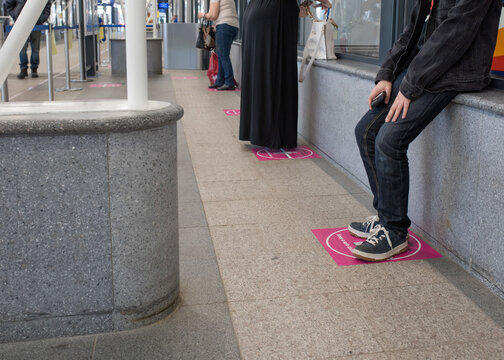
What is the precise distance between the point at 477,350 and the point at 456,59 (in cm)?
122

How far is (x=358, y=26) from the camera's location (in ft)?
16.9

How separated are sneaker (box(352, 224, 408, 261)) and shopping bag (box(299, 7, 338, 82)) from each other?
95.3 inches

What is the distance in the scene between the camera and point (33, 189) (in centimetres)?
195

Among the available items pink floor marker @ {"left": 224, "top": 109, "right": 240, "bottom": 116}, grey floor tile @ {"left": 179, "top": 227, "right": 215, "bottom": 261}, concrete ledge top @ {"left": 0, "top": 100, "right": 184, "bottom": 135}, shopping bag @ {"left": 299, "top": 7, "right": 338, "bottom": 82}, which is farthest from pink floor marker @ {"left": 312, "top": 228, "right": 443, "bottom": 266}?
pink floor marker @ {"left": 224, "top": 109, "right": 240, "bottom": 116}

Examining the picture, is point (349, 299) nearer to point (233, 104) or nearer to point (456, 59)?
point (456, 59)

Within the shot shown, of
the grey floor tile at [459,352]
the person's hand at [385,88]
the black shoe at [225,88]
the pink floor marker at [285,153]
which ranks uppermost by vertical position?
the person's hand at [385,88]

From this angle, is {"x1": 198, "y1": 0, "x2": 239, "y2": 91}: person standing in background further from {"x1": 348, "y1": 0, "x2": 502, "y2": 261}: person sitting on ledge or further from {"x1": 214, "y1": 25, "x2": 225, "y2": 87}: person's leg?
{"x1": 348, "y1": 0, "x2": 502, "y2": 261}: person sitting on ledge

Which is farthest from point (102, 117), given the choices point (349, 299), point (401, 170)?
point (401, 170)

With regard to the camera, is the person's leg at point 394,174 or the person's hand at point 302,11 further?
the person's hand at point 302,11

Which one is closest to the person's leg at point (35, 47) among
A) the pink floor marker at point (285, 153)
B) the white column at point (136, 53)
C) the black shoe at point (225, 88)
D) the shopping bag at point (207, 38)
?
the shopping bag at point (207, 38)

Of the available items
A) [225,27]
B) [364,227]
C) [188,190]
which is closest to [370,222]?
[364,227]

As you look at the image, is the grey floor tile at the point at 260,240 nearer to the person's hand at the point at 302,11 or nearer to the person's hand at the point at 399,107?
the person's hand at the point at 399,107

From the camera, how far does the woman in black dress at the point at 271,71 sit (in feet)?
16.0

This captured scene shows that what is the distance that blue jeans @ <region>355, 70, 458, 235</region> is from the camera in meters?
2.69
